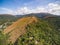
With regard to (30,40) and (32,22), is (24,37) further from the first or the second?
(32,22)

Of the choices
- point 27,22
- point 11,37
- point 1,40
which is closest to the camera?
point 1,40

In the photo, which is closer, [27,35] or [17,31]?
[27,35]

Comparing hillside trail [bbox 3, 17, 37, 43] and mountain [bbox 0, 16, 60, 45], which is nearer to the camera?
mountain [bbox 0, 16, 60, 45]

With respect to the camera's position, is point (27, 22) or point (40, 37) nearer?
point (40, 37)

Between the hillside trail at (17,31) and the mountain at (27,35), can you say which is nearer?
Answer: the mountain at (27,35)

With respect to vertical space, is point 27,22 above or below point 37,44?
above

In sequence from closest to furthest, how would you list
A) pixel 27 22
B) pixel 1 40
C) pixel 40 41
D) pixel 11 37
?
pixel 1 40
pixel 40 41
pixel 11 37
pixel 27 22

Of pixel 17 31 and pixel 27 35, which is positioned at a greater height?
pixel 17 31

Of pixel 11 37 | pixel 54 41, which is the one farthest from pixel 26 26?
pixel 54 41

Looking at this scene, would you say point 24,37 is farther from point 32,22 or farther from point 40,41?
point 32,22

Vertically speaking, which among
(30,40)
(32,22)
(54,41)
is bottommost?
(54,41)
